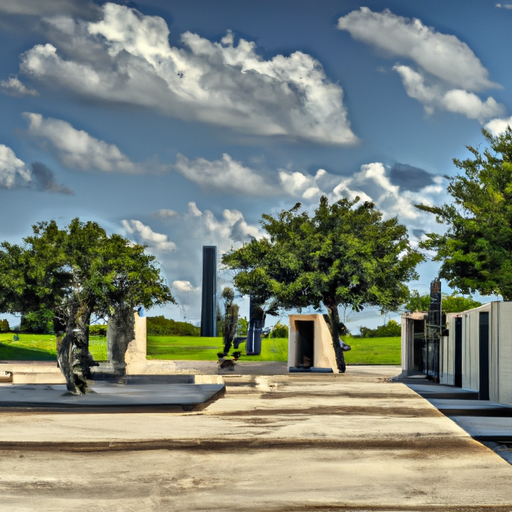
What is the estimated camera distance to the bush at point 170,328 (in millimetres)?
58156

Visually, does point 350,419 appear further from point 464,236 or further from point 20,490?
point 464,236

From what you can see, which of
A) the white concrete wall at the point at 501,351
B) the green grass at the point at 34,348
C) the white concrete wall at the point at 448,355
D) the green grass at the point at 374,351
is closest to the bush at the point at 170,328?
the green grass at the point at 34,348

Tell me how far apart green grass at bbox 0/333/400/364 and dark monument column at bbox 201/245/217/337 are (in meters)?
1.33

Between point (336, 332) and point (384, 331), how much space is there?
24.7 m

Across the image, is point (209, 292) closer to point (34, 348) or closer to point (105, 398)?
point (34, 348)

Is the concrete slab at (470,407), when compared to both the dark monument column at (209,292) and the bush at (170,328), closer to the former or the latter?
the dark monument column at (209,292)

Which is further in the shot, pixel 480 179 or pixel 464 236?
pixel 480 179

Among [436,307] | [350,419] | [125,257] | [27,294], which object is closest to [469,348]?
[436,307]

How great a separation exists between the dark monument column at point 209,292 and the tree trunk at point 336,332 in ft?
51.7

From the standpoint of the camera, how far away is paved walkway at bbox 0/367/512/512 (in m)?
7.80

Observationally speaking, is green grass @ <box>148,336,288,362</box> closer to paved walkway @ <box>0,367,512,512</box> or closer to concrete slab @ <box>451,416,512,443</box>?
concrete slab @ <box>451,416,512,443</box>

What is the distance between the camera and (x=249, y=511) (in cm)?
729

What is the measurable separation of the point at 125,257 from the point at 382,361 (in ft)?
88.1

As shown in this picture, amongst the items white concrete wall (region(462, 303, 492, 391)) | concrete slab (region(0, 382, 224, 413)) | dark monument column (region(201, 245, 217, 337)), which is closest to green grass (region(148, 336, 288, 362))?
dark monument column (region(201, 245, 217, 337))
